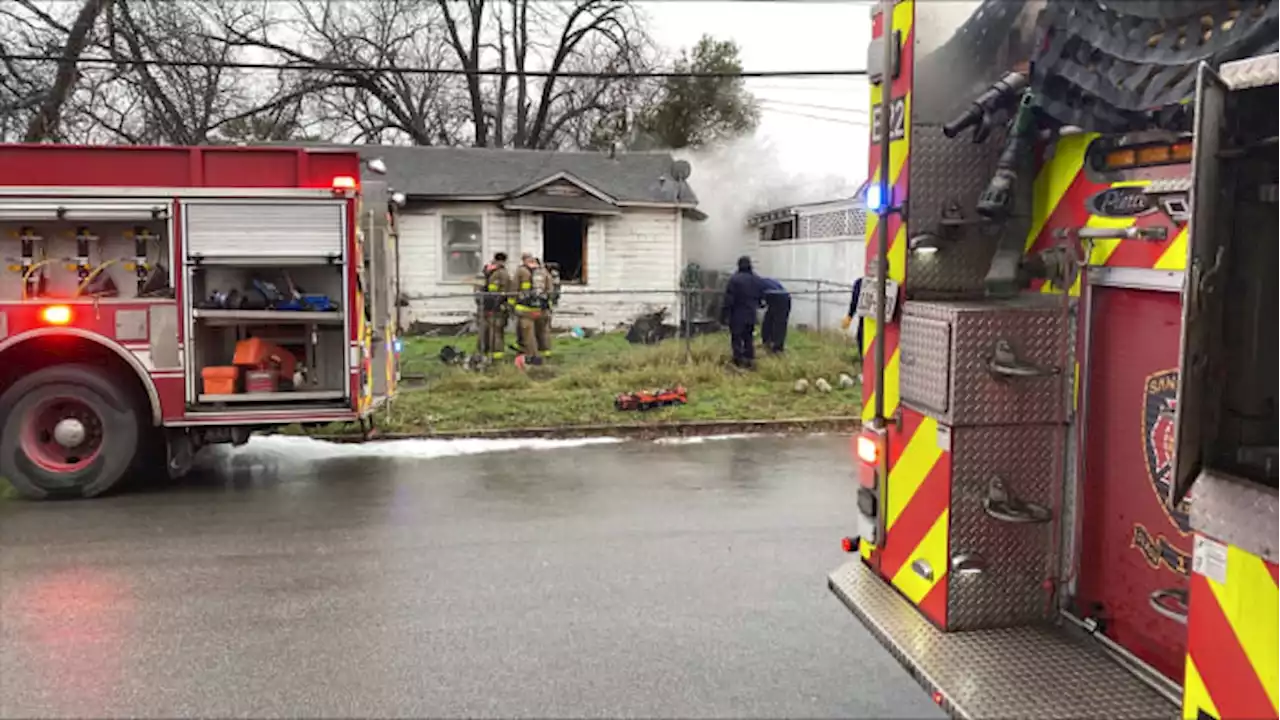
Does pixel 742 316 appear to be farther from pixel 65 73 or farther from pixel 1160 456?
pixel 65 73

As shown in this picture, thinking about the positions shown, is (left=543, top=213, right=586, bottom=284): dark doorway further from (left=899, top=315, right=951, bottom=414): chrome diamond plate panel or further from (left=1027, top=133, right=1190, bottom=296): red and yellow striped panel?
(left=1027, top=133, right=1190, bottom=296): red and yellow striped panel

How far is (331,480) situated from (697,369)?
610 cm

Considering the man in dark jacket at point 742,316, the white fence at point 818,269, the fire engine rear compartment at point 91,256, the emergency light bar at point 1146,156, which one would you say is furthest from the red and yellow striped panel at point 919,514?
the white fence at point 818,269

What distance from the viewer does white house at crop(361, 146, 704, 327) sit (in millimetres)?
21234

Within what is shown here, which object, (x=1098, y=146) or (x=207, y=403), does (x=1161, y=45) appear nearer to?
(x=1098, y=146)

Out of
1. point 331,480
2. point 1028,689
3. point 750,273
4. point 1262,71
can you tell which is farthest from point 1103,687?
point 750,273

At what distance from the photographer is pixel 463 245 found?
21.6 meters

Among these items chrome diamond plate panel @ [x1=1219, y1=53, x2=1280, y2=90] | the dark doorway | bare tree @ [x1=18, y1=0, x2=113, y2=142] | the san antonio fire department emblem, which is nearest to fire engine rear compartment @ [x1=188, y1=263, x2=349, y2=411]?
the san antonio fire department emblem

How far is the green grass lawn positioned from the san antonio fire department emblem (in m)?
8.08

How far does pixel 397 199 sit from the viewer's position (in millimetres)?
9555

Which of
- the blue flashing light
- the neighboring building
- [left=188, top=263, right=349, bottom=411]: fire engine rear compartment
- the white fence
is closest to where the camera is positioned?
the blue flashing light

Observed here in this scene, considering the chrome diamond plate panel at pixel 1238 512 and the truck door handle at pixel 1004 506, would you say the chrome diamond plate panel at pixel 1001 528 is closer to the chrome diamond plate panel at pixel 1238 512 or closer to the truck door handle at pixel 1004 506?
the truck door handle at pixel 1004 506

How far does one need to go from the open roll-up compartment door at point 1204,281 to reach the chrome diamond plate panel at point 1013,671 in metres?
1.30

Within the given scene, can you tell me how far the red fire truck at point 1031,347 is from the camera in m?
3.00
